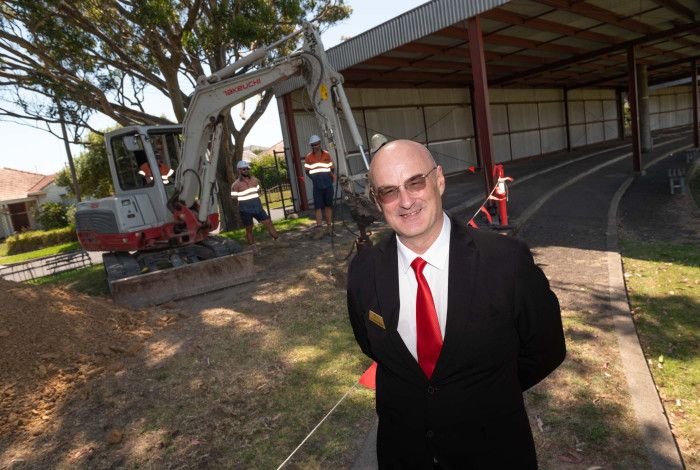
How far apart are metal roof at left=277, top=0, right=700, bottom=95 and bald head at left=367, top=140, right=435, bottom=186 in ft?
30.2

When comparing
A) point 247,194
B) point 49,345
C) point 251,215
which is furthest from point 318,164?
point 49,345

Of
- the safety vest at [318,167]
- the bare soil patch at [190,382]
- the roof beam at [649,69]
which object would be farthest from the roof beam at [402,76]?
the roof beam at [649,69]

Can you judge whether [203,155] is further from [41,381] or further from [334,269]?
[41,381]

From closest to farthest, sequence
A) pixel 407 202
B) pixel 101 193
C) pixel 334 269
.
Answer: pixel 407 202
pixel 334 269
pixel 101 193

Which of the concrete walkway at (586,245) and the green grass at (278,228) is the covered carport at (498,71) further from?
the green grass at (278,228)

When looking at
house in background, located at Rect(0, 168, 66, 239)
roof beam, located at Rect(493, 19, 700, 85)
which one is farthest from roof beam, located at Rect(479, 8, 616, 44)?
house in background, located at Rect(0, 168, 66, 239)

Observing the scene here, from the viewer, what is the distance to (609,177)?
1538 cm

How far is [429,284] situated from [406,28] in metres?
10.9

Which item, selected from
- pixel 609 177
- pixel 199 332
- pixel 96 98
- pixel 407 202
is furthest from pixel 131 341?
pixel 609 177

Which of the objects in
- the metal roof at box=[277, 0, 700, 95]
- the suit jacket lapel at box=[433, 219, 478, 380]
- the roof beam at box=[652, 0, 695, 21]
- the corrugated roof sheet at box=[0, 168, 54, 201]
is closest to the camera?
the suit jacket lapel at box=[433, 219, 478, 380]

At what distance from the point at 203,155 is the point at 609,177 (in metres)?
13.8

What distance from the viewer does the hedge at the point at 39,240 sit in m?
27.0

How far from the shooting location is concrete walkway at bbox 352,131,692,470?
3279 mm

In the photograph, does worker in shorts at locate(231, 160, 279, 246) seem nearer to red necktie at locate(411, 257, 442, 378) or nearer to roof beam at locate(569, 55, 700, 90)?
red necktie at locate(411, 257, 442, 378)
